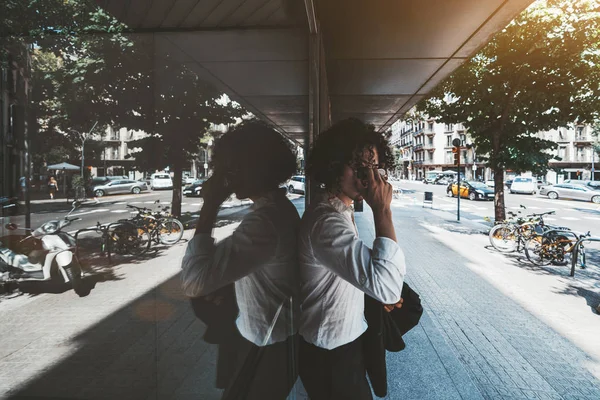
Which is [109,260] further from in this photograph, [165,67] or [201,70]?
Result: [201,70]

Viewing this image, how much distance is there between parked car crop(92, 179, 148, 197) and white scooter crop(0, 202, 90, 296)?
12 centimetres

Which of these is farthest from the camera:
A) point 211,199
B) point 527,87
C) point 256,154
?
point 527,87

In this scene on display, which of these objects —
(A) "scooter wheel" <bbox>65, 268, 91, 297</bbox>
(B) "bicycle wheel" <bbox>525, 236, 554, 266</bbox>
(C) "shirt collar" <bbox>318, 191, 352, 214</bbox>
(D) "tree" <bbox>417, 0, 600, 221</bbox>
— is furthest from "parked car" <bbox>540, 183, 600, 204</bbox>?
(A) "scooter wheel" <bbox>65, 268, 91, 297</bbox>

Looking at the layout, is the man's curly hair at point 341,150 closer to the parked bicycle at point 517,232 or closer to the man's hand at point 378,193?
the man's hand at point 378,193

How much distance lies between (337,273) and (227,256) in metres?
0.42

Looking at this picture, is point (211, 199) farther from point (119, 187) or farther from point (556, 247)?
point (556, 247)

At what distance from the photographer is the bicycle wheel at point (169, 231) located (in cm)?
203

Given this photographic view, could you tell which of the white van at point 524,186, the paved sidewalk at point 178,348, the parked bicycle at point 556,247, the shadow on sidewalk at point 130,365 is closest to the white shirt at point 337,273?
the paved sidewalk at point 178,348

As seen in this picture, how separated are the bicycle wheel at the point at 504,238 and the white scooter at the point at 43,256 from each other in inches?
370

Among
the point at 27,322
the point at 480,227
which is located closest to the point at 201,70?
the point at 27,322

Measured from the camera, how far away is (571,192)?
30391 millimetres

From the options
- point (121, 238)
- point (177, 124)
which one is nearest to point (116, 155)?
point (177, 124)

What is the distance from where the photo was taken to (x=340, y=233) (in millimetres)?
1521

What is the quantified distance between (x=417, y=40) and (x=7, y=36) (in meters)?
4.12
